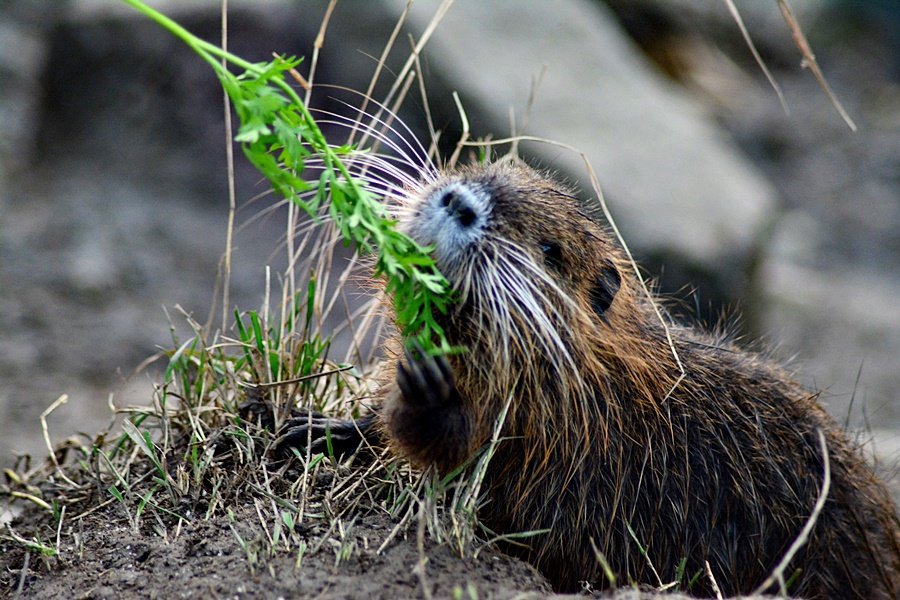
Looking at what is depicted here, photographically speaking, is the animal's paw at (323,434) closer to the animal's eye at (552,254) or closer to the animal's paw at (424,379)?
the animal's paw at (424,379)

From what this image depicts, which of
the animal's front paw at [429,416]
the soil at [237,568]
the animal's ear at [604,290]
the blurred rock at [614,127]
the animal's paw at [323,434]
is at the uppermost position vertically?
the blurred rock at [614,127]

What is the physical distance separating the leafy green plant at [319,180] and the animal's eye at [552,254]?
0.39 metres

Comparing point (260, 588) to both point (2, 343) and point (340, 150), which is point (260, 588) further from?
point (2, 343)

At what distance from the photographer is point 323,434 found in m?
3.05

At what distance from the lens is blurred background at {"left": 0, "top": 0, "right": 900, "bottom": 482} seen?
5914 mm

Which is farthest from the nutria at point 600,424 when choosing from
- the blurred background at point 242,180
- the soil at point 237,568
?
the blurred background at point 242,180

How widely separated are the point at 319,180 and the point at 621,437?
4.29 feet

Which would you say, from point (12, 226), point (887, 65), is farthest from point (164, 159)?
point (887, 65)

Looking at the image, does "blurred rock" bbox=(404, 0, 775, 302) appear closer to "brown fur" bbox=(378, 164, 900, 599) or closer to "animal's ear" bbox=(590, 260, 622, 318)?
"brown fur" bbox=(378, 164, 900, 599)

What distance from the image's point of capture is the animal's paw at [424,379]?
2.52 m

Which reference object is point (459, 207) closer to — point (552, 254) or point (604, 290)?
point (552, 254)

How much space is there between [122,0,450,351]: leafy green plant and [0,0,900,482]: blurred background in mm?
2948

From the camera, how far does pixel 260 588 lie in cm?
232

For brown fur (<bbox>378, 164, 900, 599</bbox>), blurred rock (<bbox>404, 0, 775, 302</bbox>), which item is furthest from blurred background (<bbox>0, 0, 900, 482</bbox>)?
brown fur (<bbox>378, 164, 900, 599</bbox>)
